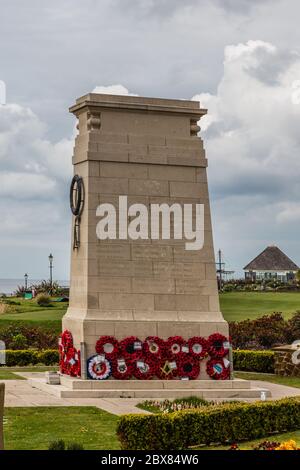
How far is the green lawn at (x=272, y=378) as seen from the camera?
29.9m

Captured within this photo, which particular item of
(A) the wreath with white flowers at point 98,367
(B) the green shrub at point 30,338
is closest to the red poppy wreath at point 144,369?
(A) the wreath with white flowers at point 98,367

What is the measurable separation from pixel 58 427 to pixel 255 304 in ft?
125

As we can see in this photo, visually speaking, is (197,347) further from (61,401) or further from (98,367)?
(61,401)

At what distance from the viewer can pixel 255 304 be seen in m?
57.1

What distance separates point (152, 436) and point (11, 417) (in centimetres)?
488

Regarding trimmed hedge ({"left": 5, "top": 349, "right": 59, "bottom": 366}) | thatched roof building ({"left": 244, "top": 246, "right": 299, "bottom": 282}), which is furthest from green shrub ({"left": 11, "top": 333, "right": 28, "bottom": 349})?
thatched roof building ({"left": 244, "top": 246, "right": 299, "bottom": 282})

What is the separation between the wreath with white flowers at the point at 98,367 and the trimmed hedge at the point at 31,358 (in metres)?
8.35

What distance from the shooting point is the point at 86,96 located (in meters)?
26.5

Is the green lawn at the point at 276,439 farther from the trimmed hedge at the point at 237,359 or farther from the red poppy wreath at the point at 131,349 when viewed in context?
the trimmed hedge at the point at 237,359

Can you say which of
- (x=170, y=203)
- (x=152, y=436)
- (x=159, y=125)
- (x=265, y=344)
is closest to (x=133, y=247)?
(x=170, y=203)

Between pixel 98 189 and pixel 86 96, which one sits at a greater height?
pixel 86 96

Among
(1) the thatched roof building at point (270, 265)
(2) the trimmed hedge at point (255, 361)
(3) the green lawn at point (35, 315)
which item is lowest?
(2) the trimmed hedge at point (255, 361)
